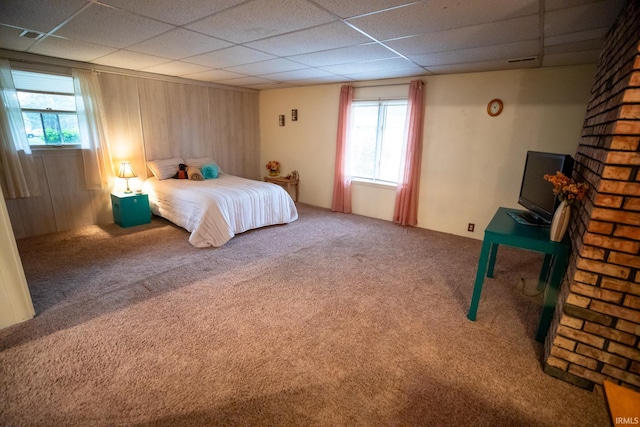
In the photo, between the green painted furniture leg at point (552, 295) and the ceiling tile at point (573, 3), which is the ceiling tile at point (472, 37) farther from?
the green painted furniture leg at point (552, 295)

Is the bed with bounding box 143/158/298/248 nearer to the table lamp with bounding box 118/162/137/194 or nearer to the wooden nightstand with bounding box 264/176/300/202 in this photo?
the table lamp with bounding box 118/162/137/194

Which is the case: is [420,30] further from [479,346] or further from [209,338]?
[209,338]

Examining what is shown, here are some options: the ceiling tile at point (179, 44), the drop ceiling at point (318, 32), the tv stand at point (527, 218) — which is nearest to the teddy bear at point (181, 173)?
the drop ceiling at point (318, 32)

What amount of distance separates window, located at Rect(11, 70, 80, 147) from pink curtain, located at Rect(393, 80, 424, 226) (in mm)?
4613

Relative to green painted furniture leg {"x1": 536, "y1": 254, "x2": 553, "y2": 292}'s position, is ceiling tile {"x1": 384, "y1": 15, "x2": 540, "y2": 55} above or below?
above

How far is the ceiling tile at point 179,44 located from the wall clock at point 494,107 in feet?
10.4

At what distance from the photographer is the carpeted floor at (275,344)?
1.50m

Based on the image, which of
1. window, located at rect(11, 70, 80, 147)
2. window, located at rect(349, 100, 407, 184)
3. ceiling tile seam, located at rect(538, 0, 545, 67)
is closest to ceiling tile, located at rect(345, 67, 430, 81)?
window, located at rect(349, 100, 407, 184)

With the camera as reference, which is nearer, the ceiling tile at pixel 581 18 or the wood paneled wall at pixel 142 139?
the ceiling tile at pixel 581 18

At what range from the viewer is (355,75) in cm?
420

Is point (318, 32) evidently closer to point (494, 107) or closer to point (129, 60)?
point (494, 107)

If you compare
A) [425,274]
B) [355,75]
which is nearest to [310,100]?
[355,75]

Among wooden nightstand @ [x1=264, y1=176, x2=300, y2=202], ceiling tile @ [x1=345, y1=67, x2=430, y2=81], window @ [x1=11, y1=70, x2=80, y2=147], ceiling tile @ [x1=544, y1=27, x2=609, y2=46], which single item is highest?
ceiling tile @ [x1=345, y1=67, x2=430, y2=81]

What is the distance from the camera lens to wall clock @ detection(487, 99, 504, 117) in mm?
3585
